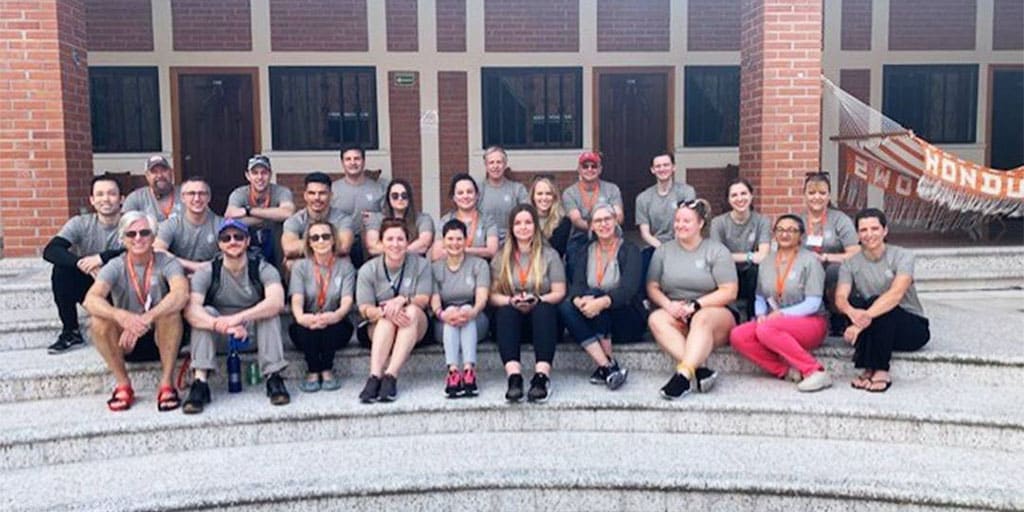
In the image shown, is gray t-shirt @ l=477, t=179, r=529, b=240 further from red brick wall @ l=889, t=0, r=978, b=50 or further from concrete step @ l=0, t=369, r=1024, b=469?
red brick wall @ l=889, t=0, r=978, b=50

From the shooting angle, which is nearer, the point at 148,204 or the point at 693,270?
the point at 693,270

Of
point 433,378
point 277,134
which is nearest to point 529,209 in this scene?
point 433,378

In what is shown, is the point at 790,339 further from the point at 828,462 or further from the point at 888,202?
the point at 888,202

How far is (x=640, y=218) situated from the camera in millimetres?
6074

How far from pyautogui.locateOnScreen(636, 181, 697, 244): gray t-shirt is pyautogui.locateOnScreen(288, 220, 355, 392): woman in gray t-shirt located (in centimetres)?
229

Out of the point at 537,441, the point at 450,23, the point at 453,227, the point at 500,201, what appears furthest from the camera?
the point at 450,23

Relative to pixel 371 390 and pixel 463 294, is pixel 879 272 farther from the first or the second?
pixel 371 390

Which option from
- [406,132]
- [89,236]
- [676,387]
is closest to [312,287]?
[89,236]

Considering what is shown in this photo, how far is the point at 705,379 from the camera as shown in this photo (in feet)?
15.5

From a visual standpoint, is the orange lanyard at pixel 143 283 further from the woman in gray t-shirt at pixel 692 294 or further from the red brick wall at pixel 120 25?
the red brick wall at pixel 120 25

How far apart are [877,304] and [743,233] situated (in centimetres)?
111

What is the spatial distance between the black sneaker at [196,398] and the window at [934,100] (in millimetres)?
9742

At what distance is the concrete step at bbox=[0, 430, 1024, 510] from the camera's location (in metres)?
3.70

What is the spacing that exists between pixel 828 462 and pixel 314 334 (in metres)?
2.86
